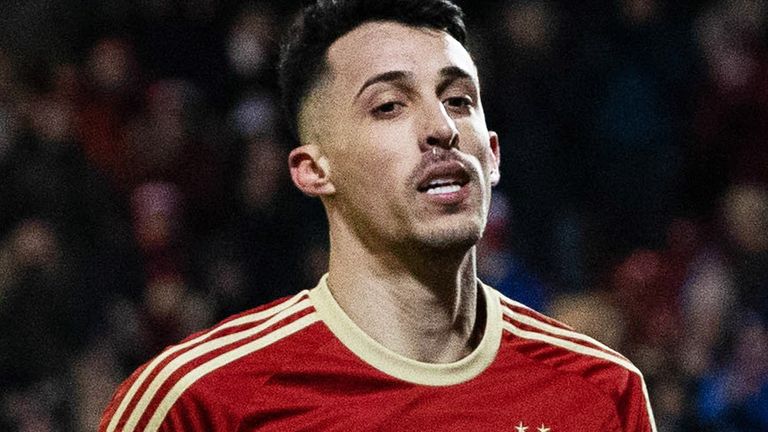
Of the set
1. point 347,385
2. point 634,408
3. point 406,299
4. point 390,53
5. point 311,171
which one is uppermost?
point 390,53

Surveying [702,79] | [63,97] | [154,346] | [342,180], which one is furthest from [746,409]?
[63,97]

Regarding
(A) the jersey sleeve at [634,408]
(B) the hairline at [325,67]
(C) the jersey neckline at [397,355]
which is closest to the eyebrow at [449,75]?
(B) the hairline at [325,67]

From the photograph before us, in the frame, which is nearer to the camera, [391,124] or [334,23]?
[391,124]

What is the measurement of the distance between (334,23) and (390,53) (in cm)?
19

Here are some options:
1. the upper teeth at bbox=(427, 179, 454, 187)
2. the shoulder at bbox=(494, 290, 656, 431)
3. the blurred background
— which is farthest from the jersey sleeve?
the blurred background

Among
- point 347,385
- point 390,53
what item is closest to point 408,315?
point 347,385

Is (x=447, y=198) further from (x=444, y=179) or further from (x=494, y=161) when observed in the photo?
(x=494, y=161)

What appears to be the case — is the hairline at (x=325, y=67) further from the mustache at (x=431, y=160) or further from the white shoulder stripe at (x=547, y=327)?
the white shoulder stripe at (x=547, y=327)

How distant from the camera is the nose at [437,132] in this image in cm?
252

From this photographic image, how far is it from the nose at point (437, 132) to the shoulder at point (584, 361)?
0.46 metres

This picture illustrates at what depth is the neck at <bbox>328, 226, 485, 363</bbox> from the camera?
8.58 feet

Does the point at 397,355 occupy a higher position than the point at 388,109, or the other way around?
the point at 388,109

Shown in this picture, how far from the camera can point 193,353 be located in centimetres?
255

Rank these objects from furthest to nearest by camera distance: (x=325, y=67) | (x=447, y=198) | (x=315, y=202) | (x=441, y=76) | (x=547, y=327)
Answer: (x=315, y=202), (x=547, y=327), (x=325, y=67), (x=441, y=76), (x=447, y=198)
